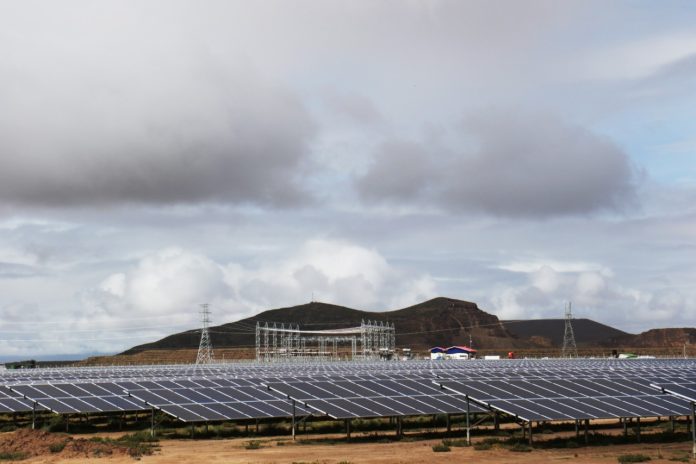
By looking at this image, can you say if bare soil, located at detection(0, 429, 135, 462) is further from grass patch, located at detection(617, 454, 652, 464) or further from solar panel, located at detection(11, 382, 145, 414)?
grass patch, located at detection(617, 454, 652, 464)

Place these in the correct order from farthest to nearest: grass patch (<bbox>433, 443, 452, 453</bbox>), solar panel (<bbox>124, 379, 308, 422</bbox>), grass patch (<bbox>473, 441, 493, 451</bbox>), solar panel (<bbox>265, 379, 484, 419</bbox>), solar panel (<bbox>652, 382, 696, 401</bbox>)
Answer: solar panel (<bbox>652, 382, 696, 401</bbox>), solar panel (<bbox>124, 379, 308, 422</bbox>), solar panel (<bbox>265, 379, 484, 419</bbox>), grass patch (<bbox>473, 441, 493, 451</bbox>), grass patch (<bbox>433, 443, 452, 453</bbox>)

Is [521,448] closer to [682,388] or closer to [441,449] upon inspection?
[441,449]

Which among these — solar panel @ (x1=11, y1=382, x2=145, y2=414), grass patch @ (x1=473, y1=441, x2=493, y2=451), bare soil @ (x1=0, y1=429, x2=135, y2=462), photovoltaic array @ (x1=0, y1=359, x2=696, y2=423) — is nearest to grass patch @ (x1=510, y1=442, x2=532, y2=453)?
grass patch @ (x1=473, y1=441, x2=493, y2=451)

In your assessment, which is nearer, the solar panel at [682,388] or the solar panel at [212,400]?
the solar panel at [212,400]

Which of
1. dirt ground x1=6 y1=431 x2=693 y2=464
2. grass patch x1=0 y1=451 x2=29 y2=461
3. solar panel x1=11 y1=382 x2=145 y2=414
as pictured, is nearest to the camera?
dirt ground x1=6 y1=431 x2=693 y2=464

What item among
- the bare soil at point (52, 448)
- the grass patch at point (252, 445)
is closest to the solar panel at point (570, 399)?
the grass patch at point (252, 445)

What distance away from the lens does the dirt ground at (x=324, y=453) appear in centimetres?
3084

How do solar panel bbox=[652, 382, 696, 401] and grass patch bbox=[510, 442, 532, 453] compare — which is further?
solar panel bbox=[652, 382, 696, 401]

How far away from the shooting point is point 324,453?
3278 centimetres

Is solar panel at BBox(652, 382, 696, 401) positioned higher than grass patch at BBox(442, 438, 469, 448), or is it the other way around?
solar panel at BBox(652, 382, 696, 401)

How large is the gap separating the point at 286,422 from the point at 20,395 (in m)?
13.8

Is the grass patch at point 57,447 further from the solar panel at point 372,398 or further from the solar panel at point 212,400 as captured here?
the solar panel at point 372,398

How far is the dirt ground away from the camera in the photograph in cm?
3084

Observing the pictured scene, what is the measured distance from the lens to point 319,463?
29.5m
